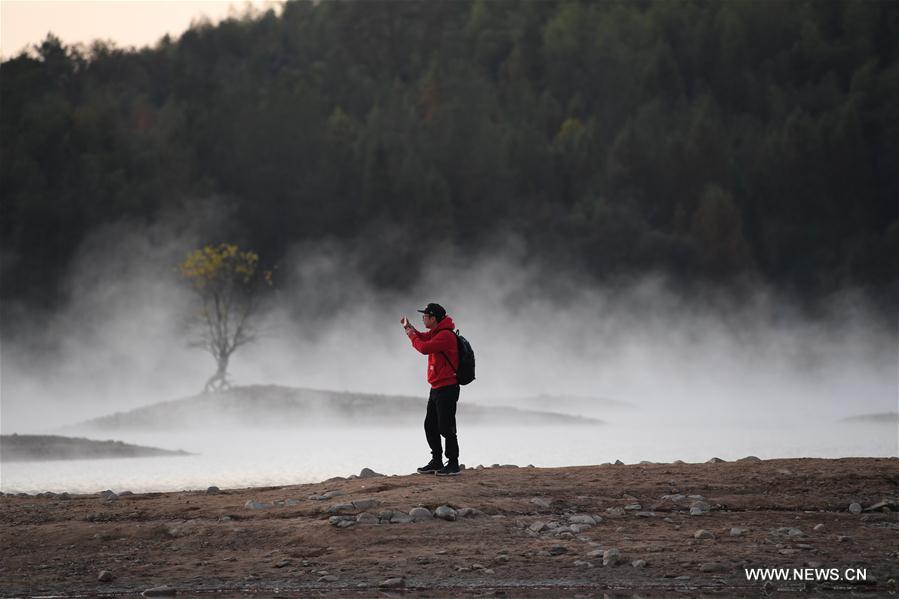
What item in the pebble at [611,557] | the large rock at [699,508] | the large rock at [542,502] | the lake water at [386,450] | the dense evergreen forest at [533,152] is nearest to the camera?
the pebble at [611,557]

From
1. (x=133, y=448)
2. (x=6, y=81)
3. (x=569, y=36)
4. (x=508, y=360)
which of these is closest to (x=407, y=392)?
(x=508, y=360)

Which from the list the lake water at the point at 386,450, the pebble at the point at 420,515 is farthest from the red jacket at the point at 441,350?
the lake water at the point at 386,450

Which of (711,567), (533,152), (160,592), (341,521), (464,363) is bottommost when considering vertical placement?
(160,592)

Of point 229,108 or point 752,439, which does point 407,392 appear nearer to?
point 229,108

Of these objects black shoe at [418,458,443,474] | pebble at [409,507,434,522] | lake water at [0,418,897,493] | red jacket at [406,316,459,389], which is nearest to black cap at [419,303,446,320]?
red jacket at [406,316,459,389]

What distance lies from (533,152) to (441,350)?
217ft

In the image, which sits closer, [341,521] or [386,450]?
[341,521]

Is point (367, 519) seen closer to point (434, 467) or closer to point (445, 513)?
point (445, 513)

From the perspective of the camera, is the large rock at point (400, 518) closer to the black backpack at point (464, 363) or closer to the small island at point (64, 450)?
the black backpack at point (464, 363)

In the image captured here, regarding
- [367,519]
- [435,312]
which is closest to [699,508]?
[367,519]

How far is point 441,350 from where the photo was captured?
14.3m

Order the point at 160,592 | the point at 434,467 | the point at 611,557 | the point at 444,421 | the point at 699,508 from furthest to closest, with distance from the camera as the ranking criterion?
the point at 434,467
the point at 444,421
the point at 699,508
the point at 611,557
the point at 160,592

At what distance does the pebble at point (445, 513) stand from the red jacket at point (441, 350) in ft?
7.75

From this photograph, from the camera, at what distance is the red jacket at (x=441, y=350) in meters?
14.2
